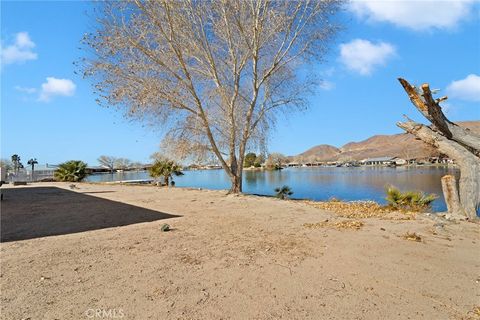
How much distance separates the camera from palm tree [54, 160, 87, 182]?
26.5 m

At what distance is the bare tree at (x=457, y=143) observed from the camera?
7031 millimetres

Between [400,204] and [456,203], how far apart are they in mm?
2765

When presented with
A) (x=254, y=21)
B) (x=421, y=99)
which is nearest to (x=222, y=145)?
(x=254, y=21)

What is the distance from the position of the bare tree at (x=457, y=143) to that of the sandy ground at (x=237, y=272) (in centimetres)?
134

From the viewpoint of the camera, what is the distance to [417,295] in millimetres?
2986

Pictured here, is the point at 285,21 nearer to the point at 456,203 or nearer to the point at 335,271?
the point at 456,203

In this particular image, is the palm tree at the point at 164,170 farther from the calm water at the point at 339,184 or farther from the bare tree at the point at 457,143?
the bare tree at the point at 457,143

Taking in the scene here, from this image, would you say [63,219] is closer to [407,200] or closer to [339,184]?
[407,200]

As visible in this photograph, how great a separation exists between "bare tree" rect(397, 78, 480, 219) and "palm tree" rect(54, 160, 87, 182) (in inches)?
1058

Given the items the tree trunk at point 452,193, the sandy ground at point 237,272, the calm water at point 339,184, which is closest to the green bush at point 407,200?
the calm water at point 339,184

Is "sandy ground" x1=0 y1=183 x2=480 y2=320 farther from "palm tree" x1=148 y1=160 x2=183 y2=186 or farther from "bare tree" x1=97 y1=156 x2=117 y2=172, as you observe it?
"bare tree" x1=97 y1=156 x2=117 y2=172

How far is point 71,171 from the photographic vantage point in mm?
26891

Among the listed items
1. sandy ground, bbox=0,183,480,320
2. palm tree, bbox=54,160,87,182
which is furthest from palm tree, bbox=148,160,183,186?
sandy ground, bbox=0,183,480,320

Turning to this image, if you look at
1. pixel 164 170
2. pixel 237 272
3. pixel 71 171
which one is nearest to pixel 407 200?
pixel 237 272
